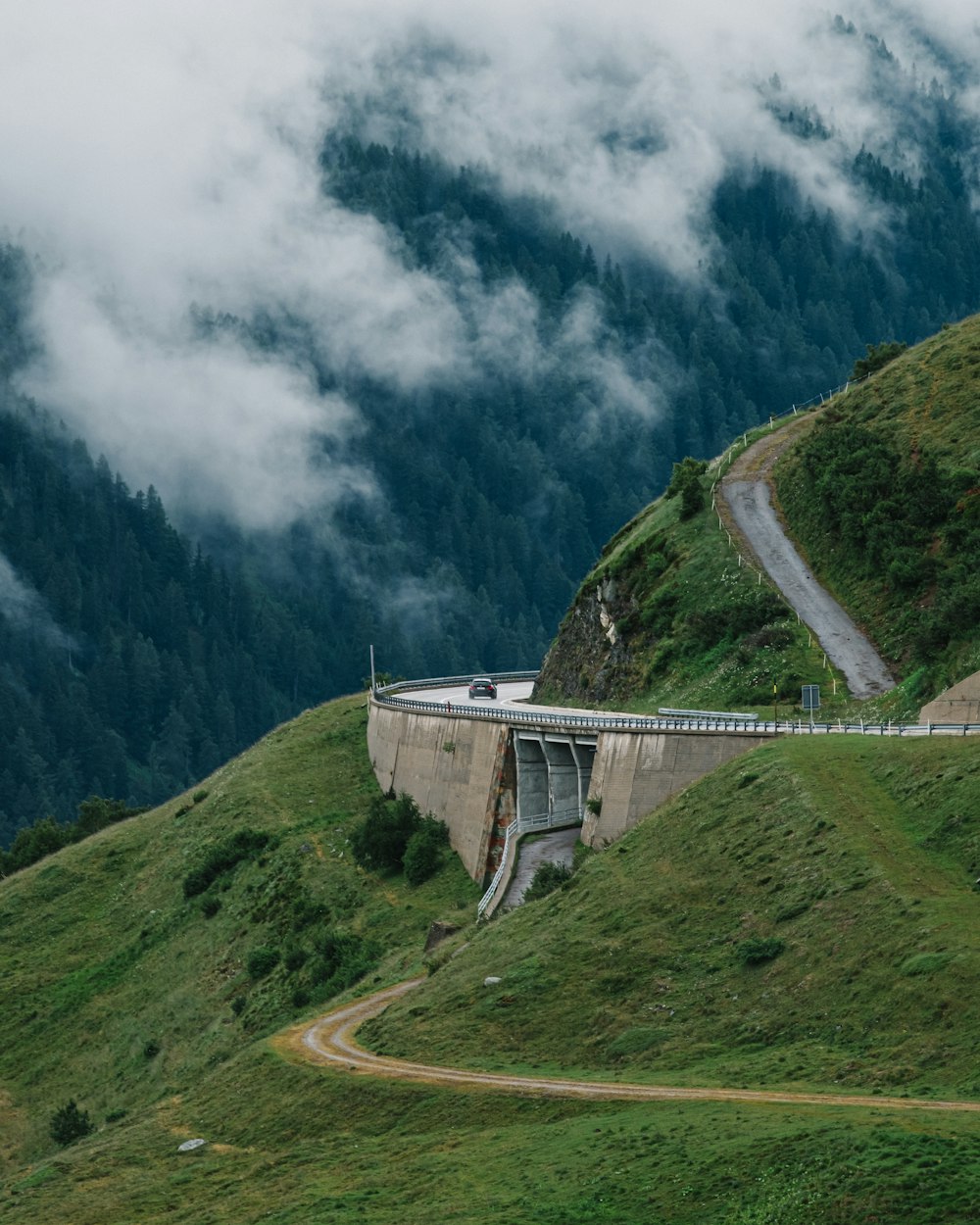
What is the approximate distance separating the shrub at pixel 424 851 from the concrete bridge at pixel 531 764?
0.60 meters

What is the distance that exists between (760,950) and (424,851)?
40.5m

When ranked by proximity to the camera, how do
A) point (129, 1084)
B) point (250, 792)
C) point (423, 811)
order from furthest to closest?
1. point (250, 792)
2. point (423, 811)
3. point (129, 1084)

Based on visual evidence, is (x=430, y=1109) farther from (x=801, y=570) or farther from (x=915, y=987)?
(x=801, y=570)

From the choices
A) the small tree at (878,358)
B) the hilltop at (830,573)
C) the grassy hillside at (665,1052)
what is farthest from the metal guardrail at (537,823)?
the small tree at (878,358)

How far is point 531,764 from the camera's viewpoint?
87.5m

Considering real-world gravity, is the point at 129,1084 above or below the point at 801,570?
below

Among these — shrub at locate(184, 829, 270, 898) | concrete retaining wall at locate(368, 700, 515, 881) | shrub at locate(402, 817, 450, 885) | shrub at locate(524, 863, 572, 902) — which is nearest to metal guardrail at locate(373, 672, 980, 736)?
concrete retaining wall at locate(368, 700, 515, 881)

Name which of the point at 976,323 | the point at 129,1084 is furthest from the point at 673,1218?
the point at 976,323

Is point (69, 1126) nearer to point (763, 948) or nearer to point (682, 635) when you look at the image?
point (763, 948)

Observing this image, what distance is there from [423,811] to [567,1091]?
164 feet

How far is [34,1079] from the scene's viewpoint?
86812mm

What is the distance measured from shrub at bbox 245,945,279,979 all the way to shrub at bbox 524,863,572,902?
16.9 m

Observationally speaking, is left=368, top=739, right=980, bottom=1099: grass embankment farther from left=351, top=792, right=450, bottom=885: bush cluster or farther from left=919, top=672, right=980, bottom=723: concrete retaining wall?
left=351, top=792, right=450, bottom=885: bush cluster

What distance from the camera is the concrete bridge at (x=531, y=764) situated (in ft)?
234
